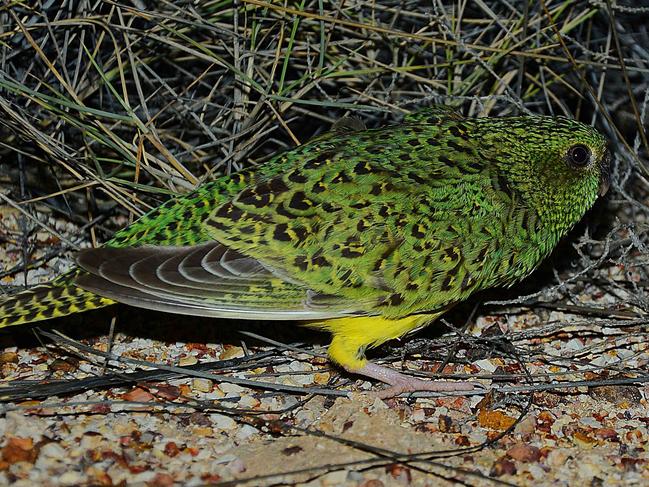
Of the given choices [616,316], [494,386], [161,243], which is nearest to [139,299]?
[161,243]

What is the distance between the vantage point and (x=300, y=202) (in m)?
4.19

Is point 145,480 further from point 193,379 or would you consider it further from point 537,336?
point 537,336

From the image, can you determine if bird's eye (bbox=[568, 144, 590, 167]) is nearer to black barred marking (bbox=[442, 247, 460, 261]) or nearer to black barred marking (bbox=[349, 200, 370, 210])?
black barred marking (bbox=[442, 247, 460, 261])

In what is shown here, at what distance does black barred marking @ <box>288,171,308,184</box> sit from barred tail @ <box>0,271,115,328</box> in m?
1.04

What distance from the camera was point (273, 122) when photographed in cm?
550

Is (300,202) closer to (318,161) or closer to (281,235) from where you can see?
(281,235)

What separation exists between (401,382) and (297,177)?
44.1 inches

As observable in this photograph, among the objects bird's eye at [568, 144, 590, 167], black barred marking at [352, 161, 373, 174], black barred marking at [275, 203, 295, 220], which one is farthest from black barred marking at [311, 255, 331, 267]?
bird's eye at [568, 144, 590, 167]

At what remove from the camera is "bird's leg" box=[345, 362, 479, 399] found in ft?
14.3

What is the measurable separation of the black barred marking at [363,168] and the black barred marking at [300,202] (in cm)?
30

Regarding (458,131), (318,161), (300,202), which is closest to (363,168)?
(318,161)

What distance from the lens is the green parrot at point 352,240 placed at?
4.02 m

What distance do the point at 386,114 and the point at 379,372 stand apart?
6.29 feet

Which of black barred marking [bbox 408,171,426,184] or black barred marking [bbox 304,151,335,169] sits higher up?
black barred marking [bbox 304,151,335,169]
